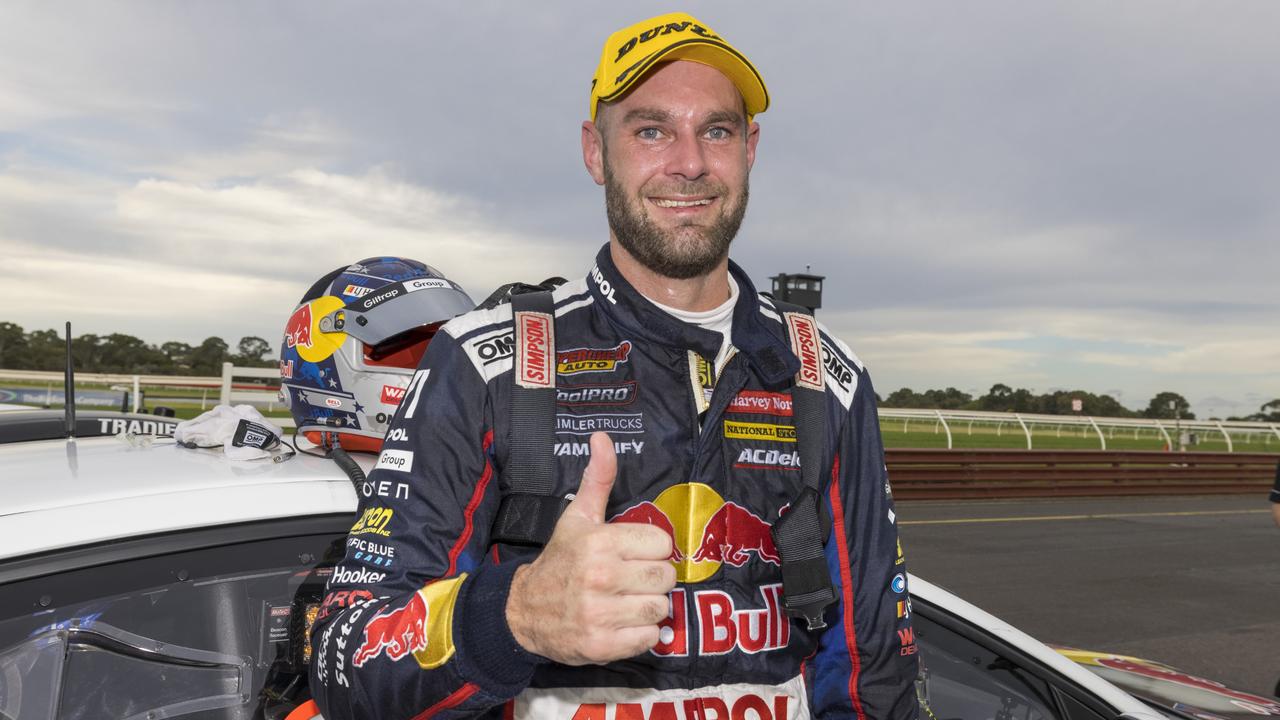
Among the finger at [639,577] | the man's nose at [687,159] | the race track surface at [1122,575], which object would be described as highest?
the man's nose at [687,159]

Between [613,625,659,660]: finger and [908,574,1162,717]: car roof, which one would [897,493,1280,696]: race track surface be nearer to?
[908,574,1162,717]: car roof

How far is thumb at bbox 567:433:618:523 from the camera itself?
1.25m

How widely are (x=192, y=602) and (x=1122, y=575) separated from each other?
9.65m

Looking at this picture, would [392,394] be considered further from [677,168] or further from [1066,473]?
[1066,473]

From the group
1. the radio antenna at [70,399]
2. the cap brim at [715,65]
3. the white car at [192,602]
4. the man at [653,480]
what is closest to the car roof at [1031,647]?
the white car at [192,602]

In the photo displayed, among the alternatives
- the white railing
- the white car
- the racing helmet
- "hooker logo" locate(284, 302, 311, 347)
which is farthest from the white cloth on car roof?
the white railing

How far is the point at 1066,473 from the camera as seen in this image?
17109 millimetres

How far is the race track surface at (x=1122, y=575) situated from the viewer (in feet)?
22.8

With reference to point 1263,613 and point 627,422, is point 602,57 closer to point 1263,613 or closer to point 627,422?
point 627,422

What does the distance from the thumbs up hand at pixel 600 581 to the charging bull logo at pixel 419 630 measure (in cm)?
19

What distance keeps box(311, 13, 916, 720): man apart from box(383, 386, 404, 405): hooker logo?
0.79 metres

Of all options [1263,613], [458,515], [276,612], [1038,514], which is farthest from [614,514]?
[1038,514]

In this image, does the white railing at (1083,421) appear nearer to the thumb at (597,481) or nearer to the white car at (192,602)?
the white car at (192,602)

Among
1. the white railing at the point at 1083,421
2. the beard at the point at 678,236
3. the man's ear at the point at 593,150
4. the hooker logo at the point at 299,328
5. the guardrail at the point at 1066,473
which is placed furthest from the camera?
the white railing at the point at 1083,421
